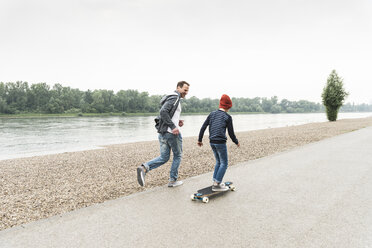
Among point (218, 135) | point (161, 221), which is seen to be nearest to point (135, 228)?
point (161, 221)

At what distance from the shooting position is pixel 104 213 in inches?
140

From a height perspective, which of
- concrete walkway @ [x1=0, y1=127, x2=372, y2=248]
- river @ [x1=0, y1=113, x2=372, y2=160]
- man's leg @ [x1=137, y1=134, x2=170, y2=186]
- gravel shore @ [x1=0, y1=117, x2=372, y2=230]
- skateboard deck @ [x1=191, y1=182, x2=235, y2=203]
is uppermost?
man's leg @ [x1=137, y1=134, x2=170, y2=186]

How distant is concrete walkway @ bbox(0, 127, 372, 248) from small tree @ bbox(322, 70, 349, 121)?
3158 cm

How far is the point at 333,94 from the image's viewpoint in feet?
104

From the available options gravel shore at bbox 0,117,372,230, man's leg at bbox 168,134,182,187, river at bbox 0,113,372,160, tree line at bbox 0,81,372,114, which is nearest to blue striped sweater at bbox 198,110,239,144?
man's leg at bbox 168,134,182,187

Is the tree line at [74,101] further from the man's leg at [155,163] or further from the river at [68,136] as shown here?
the man's leg at [155,163]

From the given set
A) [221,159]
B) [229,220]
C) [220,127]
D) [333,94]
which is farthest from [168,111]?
[333,94]

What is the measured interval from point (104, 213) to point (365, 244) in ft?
11.1

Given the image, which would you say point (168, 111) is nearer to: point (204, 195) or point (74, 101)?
point (204, 195)

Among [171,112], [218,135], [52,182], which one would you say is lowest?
[52,182]

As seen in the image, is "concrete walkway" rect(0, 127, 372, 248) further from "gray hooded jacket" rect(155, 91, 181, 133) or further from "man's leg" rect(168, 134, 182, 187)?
"gray hooded jacket" rect(155, 91, 181, 133)

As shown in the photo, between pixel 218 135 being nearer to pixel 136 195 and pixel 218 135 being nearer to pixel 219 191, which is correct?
pixel 219 191

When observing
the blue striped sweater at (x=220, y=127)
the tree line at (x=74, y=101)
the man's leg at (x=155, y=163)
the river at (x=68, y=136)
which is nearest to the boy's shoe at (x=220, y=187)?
the blue striped sweater at (x=220, y=127)

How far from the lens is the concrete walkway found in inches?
110
